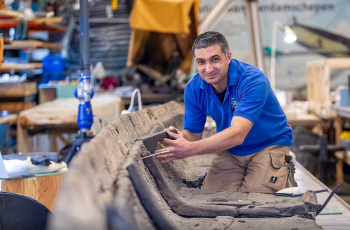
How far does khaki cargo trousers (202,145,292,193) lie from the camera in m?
2.45

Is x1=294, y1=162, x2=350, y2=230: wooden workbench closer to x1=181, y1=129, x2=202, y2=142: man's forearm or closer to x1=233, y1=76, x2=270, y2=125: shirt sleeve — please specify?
x1=233, y1=76, x2=270, y2=125: shirt sleeve

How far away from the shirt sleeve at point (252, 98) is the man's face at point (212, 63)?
0.17 meters

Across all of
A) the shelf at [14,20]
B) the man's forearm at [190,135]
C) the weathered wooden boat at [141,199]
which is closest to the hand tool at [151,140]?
the weathered wooden boat at [141,199]

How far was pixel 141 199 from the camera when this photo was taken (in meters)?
1.35

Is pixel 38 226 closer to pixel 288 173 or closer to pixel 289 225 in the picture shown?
pixel 289 225

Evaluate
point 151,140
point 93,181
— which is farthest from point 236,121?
point 93,181

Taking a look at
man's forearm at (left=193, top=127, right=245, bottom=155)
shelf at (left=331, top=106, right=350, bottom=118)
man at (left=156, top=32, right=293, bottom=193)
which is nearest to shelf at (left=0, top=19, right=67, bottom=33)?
man at (left=156, top=32, right=293, bottom=193)

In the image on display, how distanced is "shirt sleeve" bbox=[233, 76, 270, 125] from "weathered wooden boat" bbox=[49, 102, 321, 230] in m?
0.48

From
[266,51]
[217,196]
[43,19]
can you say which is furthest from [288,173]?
[266,51]

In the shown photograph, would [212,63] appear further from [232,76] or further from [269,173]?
[269,173]

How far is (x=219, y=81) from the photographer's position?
2293mm

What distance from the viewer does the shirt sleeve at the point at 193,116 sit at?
2.53 metres

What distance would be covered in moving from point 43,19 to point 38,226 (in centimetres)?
545

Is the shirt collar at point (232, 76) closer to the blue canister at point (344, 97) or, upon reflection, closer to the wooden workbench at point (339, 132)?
the wooden workbench at point (339, 132)
